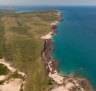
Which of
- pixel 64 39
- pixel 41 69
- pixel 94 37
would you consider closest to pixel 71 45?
pixel 64 39

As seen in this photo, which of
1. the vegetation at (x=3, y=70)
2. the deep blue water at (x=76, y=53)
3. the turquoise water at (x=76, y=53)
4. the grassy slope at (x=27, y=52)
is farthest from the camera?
the turquoise water at (x=76, y=53)

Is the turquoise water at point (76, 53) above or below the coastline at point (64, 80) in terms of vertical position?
above

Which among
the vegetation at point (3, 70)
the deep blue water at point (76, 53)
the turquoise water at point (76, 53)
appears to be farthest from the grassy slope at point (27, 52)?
the turquoise water at point (76, 53)

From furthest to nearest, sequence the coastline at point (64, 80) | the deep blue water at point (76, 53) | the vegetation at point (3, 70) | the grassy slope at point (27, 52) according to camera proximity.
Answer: the deep blue water at point (76, 53), the vegetation at point (3, 70), the grassy slope at point (27, 52), the coastline at point (64, 80)

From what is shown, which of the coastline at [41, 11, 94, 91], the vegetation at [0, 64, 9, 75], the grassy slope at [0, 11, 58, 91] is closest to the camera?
the coastline at [41, 11, 94, 91]

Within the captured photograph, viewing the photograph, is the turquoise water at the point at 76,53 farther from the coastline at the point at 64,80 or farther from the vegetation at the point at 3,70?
the vegetation at the point at 3,70

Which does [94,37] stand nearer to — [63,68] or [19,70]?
[63,68]

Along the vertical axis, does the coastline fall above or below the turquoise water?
below

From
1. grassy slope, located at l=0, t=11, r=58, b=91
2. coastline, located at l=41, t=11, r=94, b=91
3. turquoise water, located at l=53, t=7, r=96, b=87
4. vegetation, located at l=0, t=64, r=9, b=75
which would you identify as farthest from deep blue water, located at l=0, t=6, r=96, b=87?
vegetation, located at l=0, t=64, r=9, b=75

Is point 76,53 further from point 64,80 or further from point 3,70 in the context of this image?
point 3,70

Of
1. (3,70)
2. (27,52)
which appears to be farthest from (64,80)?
(27,52)

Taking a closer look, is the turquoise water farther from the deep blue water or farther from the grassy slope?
the grassy slope

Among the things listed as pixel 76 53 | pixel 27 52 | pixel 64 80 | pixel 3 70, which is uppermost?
pixel 27 52
